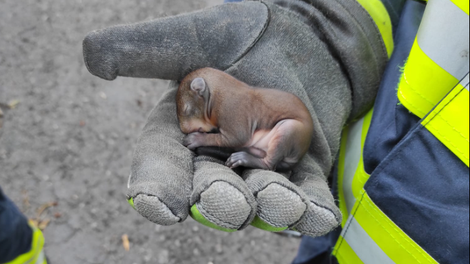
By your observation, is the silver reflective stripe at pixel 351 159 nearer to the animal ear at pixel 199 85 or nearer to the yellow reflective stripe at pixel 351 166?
the yellow reflective stripe at pixel 351 166

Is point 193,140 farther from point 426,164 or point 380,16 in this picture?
point 380,16

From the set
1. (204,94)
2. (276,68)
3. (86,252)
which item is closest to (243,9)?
(276,68)

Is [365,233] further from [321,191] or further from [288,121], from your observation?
[288,121]

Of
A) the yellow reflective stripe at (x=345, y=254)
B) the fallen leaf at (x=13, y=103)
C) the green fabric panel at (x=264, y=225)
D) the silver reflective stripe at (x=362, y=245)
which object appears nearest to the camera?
the green fabric panel at (x=264, y=225)

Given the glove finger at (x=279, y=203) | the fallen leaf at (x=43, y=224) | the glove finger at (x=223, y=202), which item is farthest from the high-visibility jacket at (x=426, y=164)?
the fallen leaf at (x=43, y=224)

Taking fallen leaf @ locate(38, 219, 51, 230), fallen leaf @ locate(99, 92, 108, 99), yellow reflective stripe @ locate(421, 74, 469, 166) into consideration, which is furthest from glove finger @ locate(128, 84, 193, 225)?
fallen leaf @ locate(99, 92, 108, 99)

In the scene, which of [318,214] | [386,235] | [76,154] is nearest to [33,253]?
[76,154]

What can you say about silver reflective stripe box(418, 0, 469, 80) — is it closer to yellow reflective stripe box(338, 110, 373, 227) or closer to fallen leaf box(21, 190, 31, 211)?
yellow reflective stripe box(338, 110, 373, 227)
